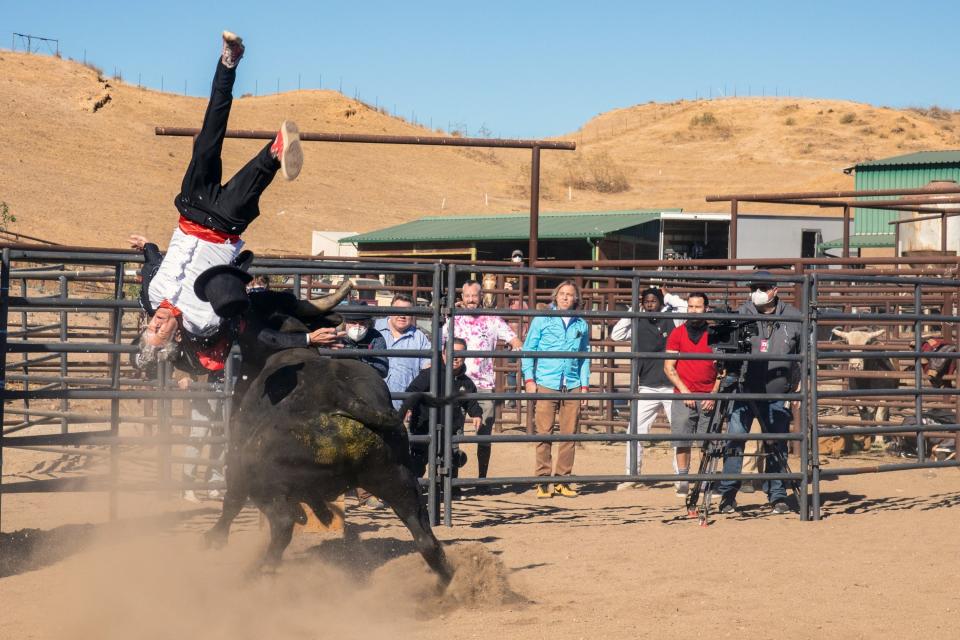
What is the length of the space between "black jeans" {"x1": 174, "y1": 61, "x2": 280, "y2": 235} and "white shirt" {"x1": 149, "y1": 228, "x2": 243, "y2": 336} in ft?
0.36

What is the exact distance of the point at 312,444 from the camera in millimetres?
4879

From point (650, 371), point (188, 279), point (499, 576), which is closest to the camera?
point (188, 279)

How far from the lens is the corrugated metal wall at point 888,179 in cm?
3183

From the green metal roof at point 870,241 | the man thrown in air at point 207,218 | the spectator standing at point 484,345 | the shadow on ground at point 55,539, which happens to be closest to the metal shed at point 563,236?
the green metal roof at point 870,241

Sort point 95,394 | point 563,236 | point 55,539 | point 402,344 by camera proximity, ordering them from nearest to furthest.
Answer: point 95,394
point 55,539
point 402,344
point 563,236

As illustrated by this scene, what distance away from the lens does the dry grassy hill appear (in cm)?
4084

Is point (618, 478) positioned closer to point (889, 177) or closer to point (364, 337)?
point (364, 337)

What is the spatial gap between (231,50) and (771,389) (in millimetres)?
5271

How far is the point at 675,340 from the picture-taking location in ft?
28.5

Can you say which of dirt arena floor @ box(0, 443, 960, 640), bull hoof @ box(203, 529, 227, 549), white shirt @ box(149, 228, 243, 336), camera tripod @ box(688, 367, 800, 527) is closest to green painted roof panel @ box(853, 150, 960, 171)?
camera tripod @ box(688, 367, 800, 527)

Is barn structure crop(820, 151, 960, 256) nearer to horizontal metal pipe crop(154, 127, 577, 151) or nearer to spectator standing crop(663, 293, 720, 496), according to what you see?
spectator standing crop(663, 293, 720, 496)

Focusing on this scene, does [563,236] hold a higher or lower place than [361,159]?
lower

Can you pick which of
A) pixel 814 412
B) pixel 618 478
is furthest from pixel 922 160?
pixel 618 478

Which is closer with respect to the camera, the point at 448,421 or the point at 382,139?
the point at 448,421
